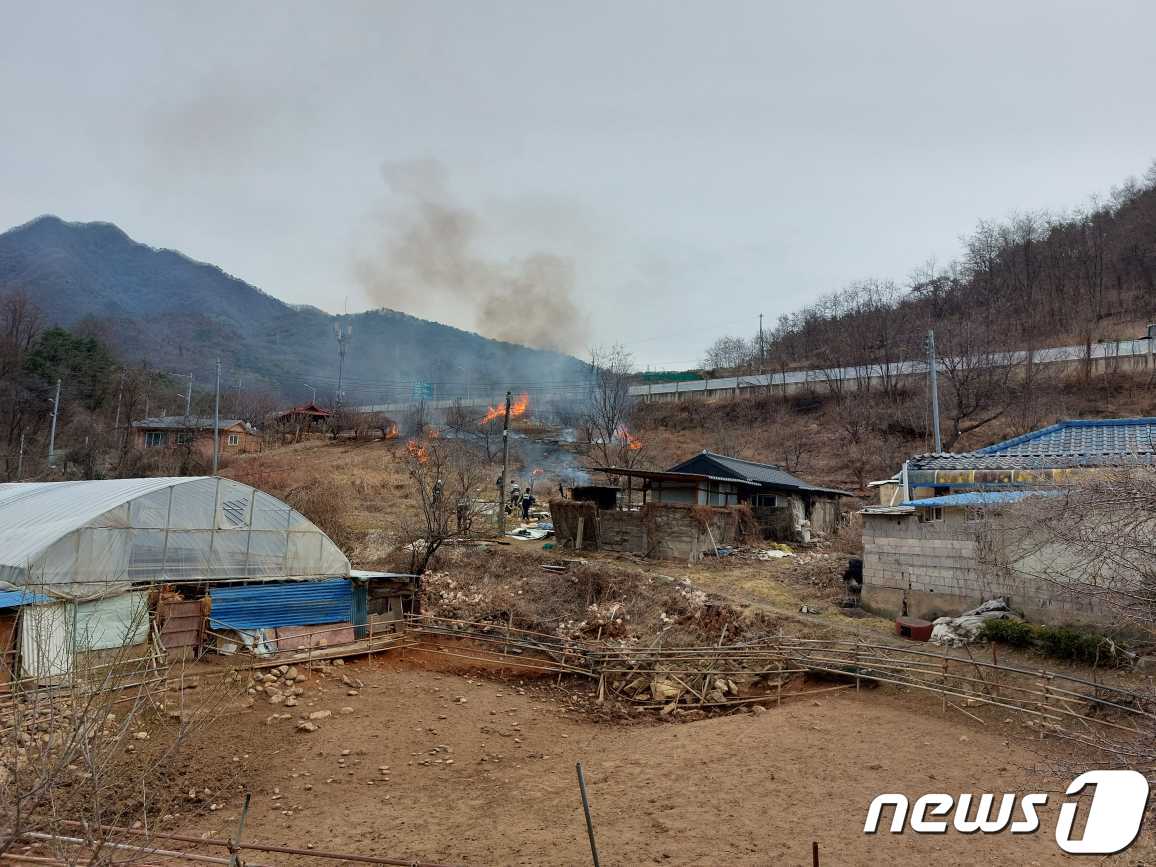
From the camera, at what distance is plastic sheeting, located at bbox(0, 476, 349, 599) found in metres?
13.2

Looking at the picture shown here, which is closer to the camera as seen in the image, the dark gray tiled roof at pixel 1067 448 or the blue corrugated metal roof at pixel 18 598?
the blue corrugated metal roof at pixel 18 598

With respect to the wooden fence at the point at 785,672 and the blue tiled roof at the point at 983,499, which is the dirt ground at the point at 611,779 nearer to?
the wooden fence at the point at 785,672

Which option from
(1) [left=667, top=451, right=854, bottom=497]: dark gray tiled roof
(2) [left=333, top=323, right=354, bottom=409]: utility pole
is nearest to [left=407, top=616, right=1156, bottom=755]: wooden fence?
(1) [left=667, top=451, right=854, bottom=497]: dark gray tiled roof

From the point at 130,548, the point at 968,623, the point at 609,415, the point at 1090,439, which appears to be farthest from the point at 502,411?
the point at 968,623

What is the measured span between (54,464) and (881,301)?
197 feet

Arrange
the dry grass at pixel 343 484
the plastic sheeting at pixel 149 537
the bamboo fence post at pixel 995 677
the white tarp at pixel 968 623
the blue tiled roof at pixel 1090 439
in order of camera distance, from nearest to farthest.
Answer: the bamboo fence post at pixel 995 677 < the plastic sheeting at pixel 149 537 < the white tarp at pixel 968 623 < the blue tiled roof at pixel 1090 439 < the dry grass at pixel 343 484

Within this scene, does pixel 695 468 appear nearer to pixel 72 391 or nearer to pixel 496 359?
pixel 72 391

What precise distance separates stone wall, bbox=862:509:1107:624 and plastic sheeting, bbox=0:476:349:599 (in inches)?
527

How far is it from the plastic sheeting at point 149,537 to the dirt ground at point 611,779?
395cm

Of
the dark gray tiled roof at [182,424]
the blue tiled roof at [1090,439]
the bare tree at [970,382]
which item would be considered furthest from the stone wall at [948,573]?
the dark gray tiled roof at [182,424]

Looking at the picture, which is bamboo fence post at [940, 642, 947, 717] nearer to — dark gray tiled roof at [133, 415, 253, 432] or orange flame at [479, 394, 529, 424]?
orange flame at [479, 394, 529, 424]

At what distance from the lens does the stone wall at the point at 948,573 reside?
13641mm

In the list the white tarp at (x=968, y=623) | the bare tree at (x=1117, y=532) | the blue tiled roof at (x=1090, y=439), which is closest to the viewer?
the bare tree at (x=1117, y=532)

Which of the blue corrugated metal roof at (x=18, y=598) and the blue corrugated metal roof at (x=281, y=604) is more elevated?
the blue corrugated metal roof at (x=18, y=598)
